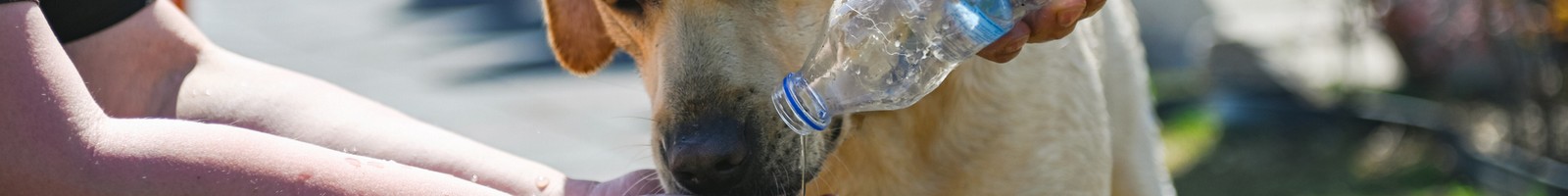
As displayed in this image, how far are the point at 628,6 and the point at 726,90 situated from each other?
357 millimetres

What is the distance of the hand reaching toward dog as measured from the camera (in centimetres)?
194

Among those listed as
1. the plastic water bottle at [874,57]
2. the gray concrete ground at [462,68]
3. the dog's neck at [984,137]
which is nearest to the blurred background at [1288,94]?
the gray concrete ground at [462,68]

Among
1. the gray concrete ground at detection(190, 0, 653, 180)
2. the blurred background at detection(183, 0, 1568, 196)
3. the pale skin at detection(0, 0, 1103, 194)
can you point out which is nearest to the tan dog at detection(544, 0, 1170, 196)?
the pale skin at detection(0, 0, 1103, 194)

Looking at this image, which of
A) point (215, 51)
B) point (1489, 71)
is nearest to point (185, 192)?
point (215, 51)

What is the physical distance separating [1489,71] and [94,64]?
3.52m

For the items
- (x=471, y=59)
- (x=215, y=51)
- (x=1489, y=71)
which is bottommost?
(x=471, y=59)

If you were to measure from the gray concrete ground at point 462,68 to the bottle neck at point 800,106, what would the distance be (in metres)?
2.83

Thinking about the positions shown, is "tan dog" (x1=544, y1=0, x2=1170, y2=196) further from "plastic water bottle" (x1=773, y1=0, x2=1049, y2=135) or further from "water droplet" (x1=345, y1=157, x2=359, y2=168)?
"water droplet" (x1=345, y1=157, x2=359, y2=168)

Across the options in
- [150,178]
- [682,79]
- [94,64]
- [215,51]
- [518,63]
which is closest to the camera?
[150,178]

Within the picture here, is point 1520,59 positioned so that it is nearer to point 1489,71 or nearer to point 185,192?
point 1489,71

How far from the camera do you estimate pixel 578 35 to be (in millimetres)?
3205

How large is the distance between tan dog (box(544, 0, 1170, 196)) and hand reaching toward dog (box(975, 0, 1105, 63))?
0.36 metres

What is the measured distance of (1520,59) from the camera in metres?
4.27

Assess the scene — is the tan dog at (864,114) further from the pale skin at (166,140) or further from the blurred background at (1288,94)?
the blurred background at (1288,94)
